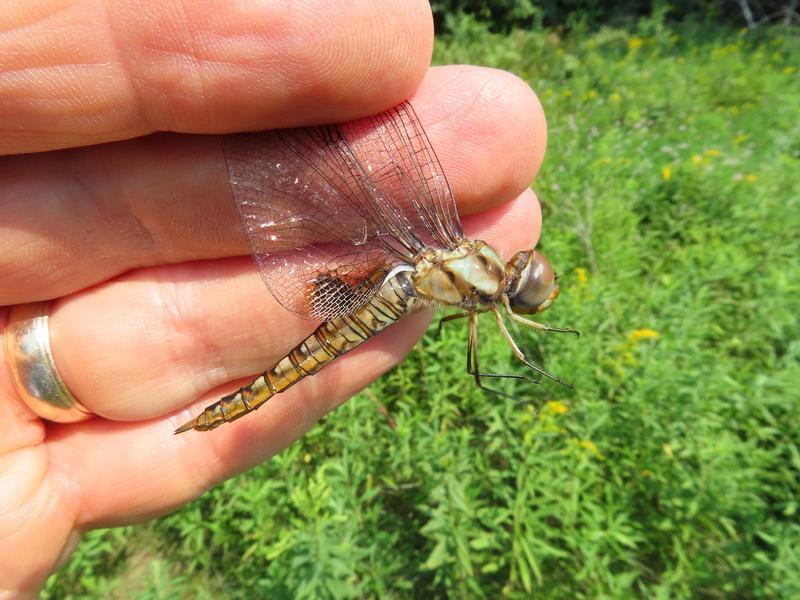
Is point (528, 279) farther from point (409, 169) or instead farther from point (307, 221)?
point (307, 221)

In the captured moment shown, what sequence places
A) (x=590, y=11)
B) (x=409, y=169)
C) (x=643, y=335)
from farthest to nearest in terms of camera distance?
1. (x=590, y=11)
2. (x=643, y=335)
3. (x=409, y=169)

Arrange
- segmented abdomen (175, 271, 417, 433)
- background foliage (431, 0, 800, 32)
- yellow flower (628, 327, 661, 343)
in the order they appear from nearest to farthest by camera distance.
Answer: segmented abdomen (175, 271, 417, 433)
yellow flower (628, 327, 661, 343)
background foliage (431, 0, 800, 32)

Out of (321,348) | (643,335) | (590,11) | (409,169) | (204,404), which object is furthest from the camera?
(590,11)

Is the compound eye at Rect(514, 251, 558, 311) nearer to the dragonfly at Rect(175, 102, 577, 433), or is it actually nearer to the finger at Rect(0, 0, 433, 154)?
the dragonfly at Rect(175, 102, 577, 433)

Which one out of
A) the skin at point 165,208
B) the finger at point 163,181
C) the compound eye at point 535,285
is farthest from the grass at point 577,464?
the finger at point 163,181

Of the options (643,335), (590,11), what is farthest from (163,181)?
(590,11)

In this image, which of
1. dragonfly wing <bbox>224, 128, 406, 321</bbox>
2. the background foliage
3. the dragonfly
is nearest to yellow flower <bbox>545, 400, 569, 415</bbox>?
the dragonfly

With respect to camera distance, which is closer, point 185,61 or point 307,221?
point 185,61

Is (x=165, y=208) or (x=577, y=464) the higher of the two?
(x=165, y=208)
